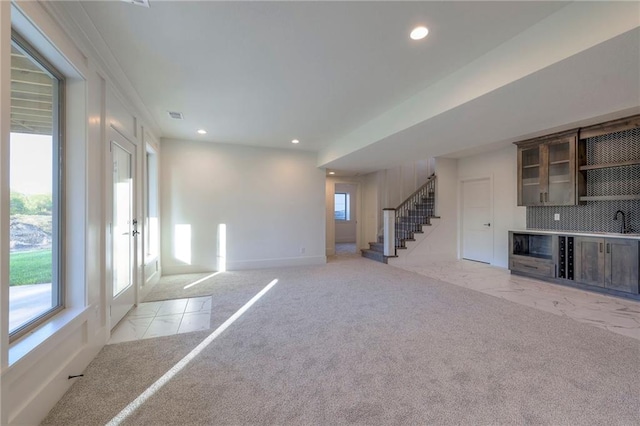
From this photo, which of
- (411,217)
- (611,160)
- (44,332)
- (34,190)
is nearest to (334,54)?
(34,190)

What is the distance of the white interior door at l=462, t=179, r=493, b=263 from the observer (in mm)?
6098

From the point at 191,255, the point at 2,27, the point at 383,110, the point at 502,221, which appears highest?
the point at 383,110

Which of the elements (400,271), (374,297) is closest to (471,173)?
(400,271)

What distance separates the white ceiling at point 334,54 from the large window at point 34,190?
537 millimetres

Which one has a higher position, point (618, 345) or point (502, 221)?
point (502, 221)

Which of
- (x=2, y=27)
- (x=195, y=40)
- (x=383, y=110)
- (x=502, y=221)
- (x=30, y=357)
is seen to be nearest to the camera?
(x=2, y=27)

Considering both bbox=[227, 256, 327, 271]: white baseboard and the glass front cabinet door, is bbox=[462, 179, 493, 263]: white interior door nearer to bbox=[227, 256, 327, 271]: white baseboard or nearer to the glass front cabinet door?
the glass front cabinet door

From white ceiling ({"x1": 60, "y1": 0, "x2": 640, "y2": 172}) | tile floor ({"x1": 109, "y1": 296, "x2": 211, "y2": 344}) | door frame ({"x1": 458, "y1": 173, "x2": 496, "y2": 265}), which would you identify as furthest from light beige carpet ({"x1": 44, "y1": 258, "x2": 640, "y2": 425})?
door frame ({"x1": 458, "y1": 173, "x2": 496, "y2": 265})

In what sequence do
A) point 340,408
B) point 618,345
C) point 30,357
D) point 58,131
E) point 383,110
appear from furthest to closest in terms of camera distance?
1. point 383,110
2. point 618,345
3. point 58,131
4. point 340,408
5. point 30,357

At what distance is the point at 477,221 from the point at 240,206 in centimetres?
559

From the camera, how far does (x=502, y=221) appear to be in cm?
576

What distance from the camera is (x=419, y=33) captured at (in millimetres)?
2027

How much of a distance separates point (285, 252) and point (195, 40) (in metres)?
4.46

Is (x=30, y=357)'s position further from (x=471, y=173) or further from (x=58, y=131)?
(x=471, y=173)
